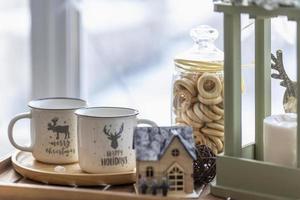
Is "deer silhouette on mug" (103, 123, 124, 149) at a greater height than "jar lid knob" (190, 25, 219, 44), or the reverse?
"jar lid knob" (190, 25, 219, 44)

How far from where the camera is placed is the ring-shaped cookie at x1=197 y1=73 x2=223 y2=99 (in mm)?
1289

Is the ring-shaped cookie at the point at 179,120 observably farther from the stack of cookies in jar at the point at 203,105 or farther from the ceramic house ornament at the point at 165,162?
the ceramic house ornament at the point at 165,162

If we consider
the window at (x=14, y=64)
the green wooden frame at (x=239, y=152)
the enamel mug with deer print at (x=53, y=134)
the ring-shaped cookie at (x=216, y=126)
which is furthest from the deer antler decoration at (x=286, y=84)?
the window at (x=14, y=64)

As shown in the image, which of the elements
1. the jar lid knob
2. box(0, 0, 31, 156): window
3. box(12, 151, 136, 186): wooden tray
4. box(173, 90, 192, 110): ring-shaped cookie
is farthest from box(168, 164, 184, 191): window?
box(0, 0, 31, 156): window

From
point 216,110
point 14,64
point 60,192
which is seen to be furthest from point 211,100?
point 14,64

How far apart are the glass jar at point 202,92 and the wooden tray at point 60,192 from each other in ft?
0.47

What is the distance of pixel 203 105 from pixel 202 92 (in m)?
0.03

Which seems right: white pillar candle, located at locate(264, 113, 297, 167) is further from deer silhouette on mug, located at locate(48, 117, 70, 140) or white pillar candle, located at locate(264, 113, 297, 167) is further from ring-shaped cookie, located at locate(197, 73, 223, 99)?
deer silhouette on mug, located at locate(48, 117, 70, 140)

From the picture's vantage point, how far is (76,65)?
164cm

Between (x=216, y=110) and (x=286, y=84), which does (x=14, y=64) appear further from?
(x=286, y=84)

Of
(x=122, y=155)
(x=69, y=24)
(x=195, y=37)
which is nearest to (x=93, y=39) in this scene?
(x=69, y=24)

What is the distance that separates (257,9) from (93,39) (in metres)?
0.61

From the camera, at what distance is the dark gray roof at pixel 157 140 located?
1112 mm

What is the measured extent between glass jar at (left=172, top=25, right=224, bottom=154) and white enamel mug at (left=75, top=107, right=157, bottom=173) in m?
0.13
